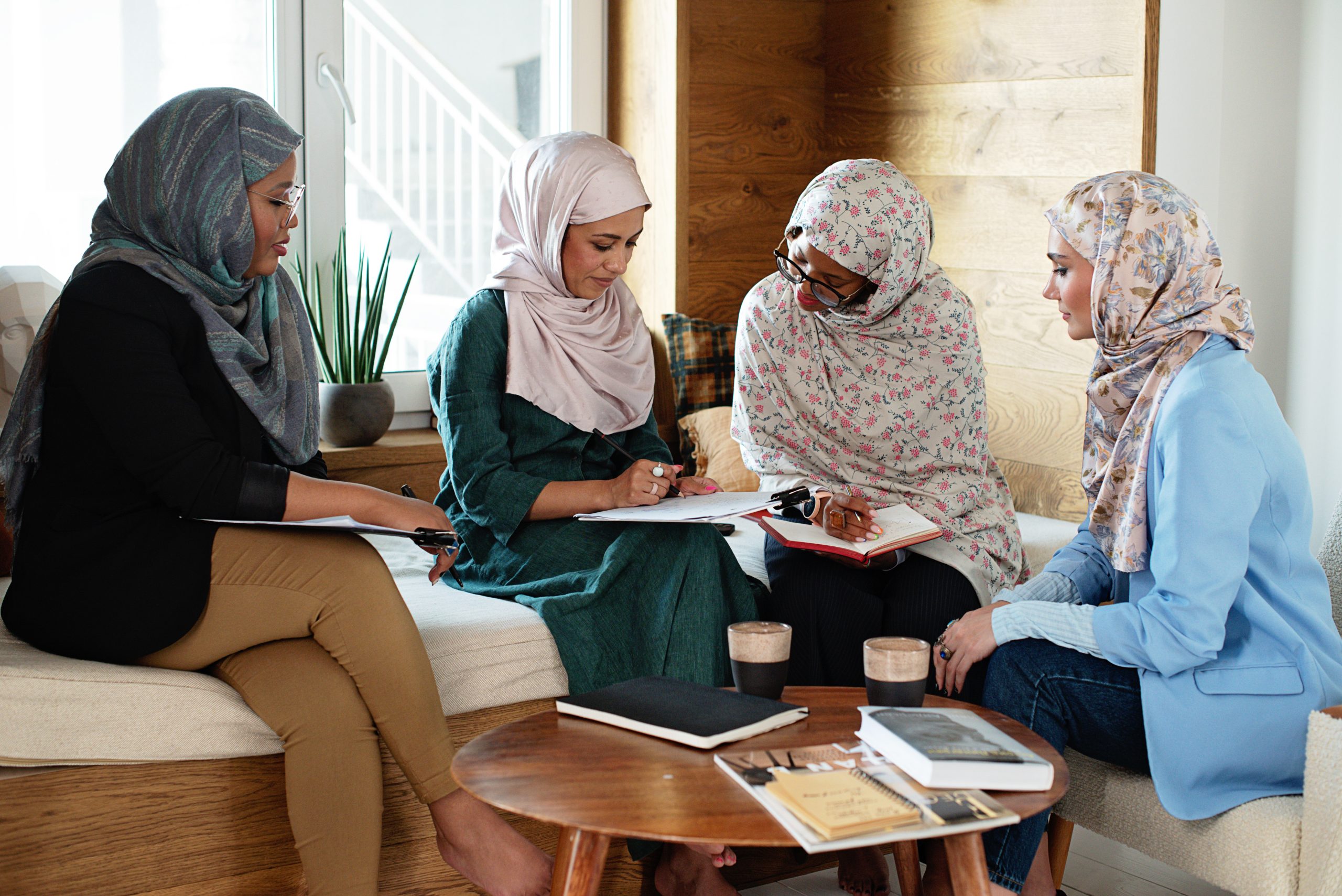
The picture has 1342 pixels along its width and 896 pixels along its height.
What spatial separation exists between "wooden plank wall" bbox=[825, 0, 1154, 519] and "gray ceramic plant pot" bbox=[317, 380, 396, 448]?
158 cm

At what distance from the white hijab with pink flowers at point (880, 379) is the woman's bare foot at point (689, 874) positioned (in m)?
0.73

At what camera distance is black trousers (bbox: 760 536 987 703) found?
208 centimetres

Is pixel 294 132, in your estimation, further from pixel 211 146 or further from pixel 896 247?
pixel 896 247

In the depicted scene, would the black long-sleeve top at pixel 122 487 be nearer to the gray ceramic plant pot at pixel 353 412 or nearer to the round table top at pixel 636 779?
the round table top at pixel 636 779

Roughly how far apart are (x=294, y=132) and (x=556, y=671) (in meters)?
0.96

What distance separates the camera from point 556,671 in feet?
6.50

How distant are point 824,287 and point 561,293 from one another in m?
0.51

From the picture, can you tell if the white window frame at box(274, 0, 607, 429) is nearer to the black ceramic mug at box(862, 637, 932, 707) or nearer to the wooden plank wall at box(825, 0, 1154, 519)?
the wooden plank wall at box(825, 0, 1154, 519)

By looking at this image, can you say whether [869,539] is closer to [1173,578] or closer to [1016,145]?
[1173,578]

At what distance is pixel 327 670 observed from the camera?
1.67 m

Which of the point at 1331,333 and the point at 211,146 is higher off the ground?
the point at 211,146

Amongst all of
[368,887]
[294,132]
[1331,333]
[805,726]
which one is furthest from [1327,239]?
[368,887]

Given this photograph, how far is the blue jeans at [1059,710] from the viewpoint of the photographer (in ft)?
5.28

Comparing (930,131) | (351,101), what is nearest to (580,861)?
(351,101)
